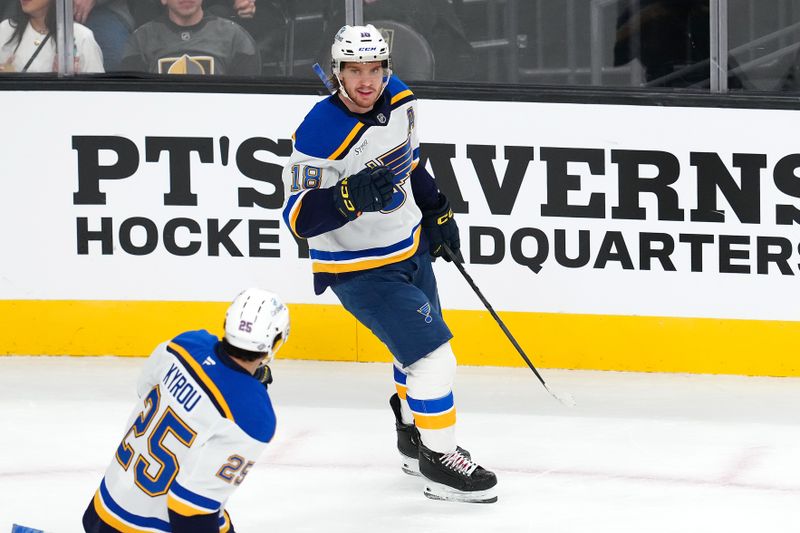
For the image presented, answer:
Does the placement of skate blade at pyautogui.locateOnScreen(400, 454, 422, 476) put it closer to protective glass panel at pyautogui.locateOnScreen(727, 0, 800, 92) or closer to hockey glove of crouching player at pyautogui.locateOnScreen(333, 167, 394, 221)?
hockey glove of crouching player at pyautogui.locateOnScreen(333, 167, 394, 221)

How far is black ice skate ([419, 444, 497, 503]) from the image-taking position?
4168 millimetres

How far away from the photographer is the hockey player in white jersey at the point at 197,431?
2.85 m

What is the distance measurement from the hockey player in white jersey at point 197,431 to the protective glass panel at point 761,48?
109 inches

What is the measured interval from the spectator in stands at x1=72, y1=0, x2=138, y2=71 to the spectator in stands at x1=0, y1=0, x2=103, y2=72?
3cm

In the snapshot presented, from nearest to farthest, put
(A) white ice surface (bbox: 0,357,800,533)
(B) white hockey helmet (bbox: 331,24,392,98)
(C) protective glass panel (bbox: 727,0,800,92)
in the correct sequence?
1. (B) white hockey helmet (bbox: 331,24,392,98)
2. (A) white ice surface (bbox: 0,357,800,533)
3. (C) protective glass panel (bbox: 727,0,800,92)

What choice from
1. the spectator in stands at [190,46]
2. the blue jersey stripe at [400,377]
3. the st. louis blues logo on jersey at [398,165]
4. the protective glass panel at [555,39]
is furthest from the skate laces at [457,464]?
the spectator in stands at [190,46]

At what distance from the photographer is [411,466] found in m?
4.42

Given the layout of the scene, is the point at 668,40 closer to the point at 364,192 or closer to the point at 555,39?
the point at 555,39


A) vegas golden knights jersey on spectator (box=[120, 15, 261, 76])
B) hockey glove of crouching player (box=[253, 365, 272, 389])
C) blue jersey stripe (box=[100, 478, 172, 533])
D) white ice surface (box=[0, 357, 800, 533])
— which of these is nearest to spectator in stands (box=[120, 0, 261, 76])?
vegas golden knights jersey on spectator (box=[120, 15, 261, 76])

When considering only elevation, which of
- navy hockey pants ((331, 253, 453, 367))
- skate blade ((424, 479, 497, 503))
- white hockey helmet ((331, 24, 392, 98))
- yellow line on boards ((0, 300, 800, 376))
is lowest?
skate blade ((424, 479, 497, 503))

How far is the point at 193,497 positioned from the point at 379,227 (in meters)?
1.48

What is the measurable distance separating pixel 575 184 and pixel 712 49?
0.65 meters

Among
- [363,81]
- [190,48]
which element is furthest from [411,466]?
[190,48]

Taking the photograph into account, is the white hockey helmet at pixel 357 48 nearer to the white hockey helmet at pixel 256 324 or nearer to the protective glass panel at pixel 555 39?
the white hockey helmet at pixel 256 324
